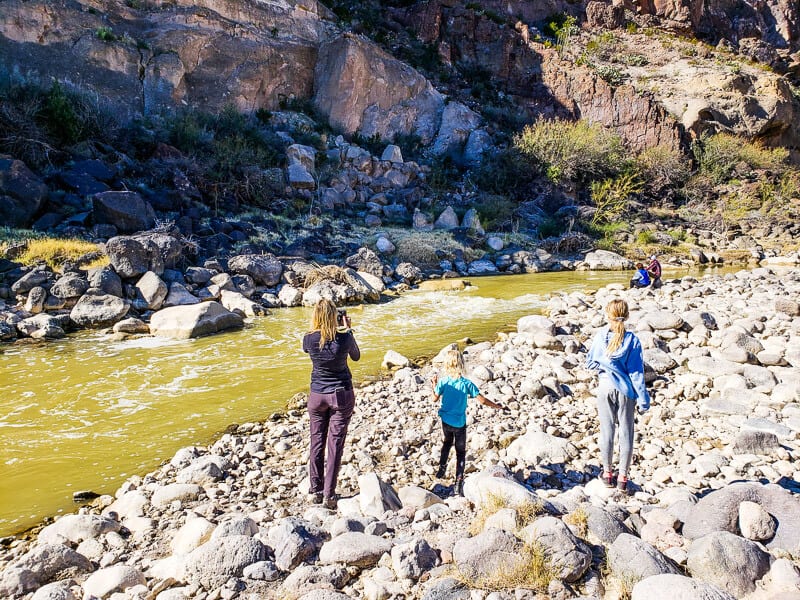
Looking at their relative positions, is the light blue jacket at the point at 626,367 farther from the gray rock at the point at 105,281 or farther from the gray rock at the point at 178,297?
the gray rock at the point at 105,281

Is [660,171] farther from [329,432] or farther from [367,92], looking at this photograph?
[329,432]

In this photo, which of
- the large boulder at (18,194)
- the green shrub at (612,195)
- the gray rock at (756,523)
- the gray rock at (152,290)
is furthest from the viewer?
the green shrub at (612,195)

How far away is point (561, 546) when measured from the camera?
2420 millimetres

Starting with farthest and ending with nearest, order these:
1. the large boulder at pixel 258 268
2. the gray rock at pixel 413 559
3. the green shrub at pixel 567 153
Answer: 1. the green shrub at pixel 567 153
2. the large boulder at pixel 258 268
3. the gray rock at pixel 413 559

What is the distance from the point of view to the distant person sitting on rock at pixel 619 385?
11.7ft

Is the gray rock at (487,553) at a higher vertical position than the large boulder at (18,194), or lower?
lower

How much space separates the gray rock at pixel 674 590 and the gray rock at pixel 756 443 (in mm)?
2368

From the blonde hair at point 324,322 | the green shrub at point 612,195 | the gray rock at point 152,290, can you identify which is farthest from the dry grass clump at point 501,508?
the green shrub at point 612,195

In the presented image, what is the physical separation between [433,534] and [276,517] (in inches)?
46.0

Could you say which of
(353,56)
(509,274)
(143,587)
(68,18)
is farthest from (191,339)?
(353,56)

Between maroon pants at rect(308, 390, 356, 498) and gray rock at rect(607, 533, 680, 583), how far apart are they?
73.3 inches

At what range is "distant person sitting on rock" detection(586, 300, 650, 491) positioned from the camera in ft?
11.7

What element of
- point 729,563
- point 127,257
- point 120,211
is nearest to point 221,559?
point 729,563

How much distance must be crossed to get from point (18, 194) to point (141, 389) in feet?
28.9
